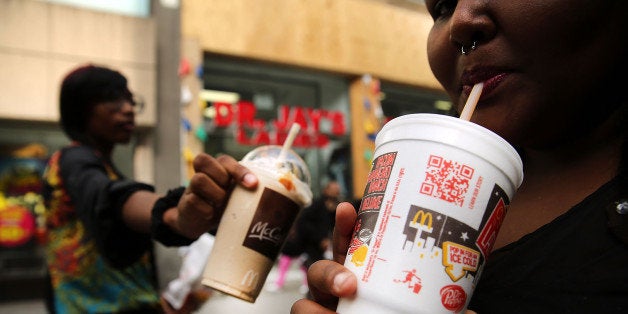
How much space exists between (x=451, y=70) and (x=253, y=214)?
0.61m

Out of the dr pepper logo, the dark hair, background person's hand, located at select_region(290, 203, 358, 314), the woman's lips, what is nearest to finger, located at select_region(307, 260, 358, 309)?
background person's hand, located at select_region(290, 203, 358, 314)

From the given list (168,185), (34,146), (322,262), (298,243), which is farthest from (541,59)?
(34,146)

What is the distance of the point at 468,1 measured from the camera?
927 mm

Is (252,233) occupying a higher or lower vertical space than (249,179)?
lower

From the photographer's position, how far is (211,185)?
4.44ft

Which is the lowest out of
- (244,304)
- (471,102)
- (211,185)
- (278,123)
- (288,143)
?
(244,304)

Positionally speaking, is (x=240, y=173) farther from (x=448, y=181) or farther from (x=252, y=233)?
(x=448, y=181)

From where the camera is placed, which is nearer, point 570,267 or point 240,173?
point 570,267

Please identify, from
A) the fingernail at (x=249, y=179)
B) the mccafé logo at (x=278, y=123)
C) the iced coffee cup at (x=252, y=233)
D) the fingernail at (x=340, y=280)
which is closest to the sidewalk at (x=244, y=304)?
the mccafé logo at (x=278, y=123)

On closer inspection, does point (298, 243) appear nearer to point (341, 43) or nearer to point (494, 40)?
point (341, 43)

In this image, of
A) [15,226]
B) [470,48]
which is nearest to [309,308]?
[470,48]

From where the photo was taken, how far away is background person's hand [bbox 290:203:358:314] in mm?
800

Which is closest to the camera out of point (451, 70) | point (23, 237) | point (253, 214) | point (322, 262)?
point (322, 262)

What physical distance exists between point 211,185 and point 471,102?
750 mm
